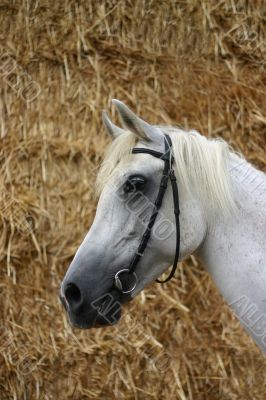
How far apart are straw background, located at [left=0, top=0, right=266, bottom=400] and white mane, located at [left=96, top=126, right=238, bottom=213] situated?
1686 millimetres

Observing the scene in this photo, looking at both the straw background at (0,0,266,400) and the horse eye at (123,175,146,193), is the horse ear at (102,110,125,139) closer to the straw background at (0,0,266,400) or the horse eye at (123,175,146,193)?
the horse eye at (123,175,146,193)

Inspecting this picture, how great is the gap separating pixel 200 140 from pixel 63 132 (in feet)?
6.72

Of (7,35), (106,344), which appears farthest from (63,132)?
(106,344)

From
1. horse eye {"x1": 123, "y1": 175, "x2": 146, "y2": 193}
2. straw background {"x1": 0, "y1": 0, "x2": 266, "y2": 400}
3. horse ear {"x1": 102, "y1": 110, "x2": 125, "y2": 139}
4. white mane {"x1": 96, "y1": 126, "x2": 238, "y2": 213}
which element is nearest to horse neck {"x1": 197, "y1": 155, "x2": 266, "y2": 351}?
white mane {"x1": 96, "y1": 126, "x2": 238, "y2": 213}

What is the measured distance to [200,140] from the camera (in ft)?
8.70

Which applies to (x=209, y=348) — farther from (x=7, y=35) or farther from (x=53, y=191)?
(x=7, y=35)

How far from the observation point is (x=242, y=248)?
8.29ft

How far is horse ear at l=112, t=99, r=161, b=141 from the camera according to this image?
2.55 m

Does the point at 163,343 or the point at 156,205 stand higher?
the point at 156,205

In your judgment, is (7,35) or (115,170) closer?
(115,170)

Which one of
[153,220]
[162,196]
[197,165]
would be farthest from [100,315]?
[197,165]

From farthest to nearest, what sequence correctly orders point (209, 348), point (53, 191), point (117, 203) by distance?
point (53, 191)
point (209, 348)
point (117, 203)

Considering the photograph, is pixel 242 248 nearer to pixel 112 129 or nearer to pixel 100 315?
pixel 100 315

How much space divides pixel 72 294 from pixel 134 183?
50 centimetres
